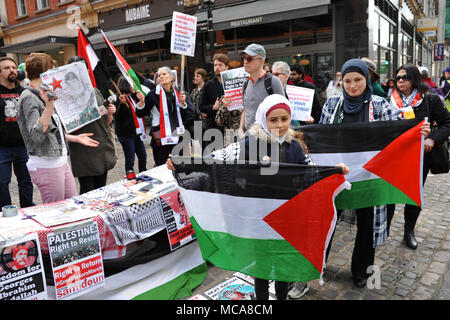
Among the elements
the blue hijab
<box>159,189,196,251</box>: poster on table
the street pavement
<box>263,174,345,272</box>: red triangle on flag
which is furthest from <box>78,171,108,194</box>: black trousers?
the blue hijab

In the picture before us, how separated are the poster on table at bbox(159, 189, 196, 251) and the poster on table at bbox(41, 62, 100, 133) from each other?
3.85 ft

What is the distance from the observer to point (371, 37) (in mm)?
11148

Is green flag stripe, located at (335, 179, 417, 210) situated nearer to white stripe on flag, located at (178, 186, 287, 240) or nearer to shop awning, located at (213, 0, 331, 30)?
white stripe on flag, located at (178, 186, 287, 240)

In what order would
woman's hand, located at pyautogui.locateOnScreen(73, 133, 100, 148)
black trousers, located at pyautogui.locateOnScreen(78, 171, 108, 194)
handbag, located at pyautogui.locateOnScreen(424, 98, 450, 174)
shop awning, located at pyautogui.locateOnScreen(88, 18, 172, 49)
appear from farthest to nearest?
shop awning, located at pyautogui.locateOnScreen(88, 18, 172, 49), black trousers, located at pyautogui.locateOnScreen(78, 171, 108, 194), handbag, located at pyautogui.locateOnScreen(424, 98, 450, 174), woman's hand, located at pyautogui.locateOnScreen(73, 133, 100, 148)

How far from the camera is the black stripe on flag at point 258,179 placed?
7.70 ft

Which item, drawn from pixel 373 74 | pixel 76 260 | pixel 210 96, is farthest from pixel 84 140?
pixel 373 74

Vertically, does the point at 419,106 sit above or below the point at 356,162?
above

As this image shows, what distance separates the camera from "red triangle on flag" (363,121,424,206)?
309 cm

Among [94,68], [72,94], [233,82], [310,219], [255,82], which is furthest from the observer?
[233,82]

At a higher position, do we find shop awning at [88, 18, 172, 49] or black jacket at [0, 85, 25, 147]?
shop awning at [88, 18, 172, 49]

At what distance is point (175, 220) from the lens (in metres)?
3.40

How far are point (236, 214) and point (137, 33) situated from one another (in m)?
13.9

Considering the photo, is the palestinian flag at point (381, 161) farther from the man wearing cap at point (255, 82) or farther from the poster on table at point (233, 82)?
the poster on table at point (233, 82)

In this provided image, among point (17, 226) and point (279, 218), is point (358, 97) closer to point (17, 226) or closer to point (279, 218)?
point (279, 218)
